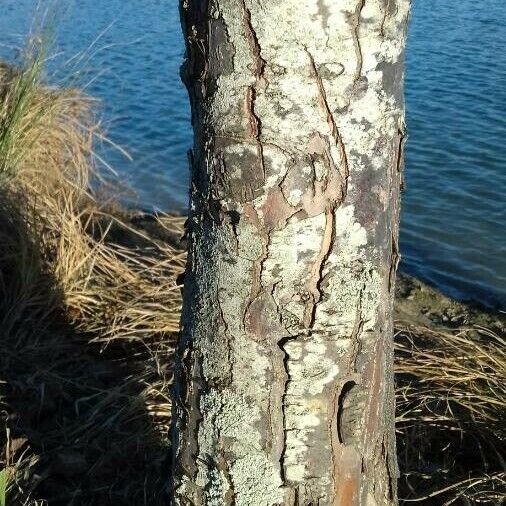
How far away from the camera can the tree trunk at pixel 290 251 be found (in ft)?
5.05

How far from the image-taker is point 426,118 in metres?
7.86

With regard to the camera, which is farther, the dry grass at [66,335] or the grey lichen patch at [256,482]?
the dry grass at [66,335]

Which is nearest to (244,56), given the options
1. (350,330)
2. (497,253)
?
(350,330)

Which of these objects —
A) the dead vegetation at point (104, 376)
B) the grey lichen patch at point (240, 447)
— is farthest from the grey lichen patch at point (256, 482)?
the dead vegetation at point (104, 376)

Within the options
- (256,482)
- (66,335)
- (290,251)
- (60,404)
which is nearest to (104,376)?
(60,404)

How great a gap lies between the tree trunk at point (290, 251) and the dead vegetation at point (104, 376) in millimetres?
574

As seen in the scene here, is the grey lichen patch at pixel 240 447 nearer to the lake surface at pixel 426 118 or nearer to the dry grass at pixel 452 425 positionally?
the dry grass at pixel 452 425

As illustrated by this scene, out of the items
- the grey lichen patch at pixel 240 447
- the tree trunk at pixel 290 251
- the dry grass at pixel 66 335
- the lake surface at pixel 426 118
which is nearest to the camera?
the tree trunk at pixel 290 251

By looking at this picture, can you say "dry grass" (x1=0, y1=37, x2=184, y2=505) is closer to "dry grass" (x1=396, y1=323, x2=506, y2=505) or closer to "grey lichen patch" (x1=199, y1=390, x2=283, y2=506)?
"grey lichen patch" (x1=199, y1=390, x2=283, y2=506)

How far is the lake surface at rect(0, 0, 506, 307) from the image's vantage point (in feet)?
20.0

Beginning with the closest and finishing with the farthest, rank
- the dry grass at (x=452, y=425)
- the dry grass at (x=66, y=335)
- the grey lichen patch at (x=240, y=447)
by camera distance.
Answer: the grey lichen patch at (x=240, y=447)
the dry grass at (x=452, y=425)
the dry grass at (x=66, y=335)

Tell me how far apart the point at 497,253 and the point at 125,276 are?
118 inches

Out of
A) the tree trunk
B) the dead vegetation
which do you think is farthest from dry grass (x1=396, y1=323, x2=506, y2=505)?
the tree trunk

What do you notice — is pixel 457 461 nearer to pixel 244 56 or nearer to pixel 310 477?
pixel 310 477
